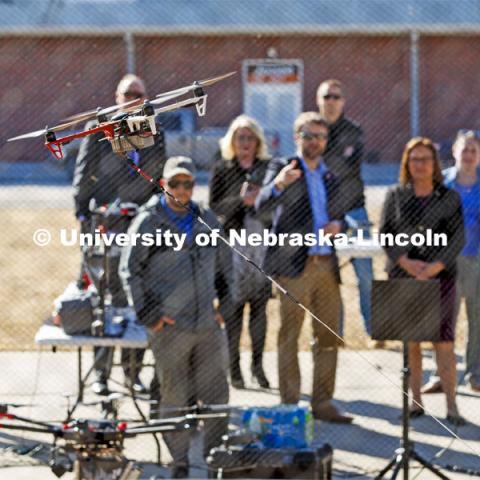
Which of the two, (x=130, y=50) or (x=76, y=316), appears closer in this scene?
(x=76, y=316)

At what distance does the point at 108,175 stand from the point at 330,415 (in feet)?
6.14

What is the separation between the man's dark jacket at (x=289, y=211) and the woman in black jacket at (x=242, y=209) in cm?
41

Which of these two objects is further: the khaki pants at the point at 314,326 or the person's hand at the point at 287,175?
the khaki pants at the point at 314,326

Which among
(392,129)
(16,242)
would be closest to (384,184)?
(392,129)

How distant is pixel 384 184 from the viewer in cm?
1475

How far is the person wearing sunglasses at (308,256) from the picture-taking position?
6902 millimetres

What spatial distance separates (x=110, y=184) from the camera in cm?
741

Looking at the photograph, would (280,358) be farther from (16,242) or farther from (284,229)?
(16,242)

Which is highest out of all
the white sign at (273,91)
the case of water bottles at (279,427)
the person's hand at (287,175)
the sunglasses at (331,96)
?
the white sign at (273,91)

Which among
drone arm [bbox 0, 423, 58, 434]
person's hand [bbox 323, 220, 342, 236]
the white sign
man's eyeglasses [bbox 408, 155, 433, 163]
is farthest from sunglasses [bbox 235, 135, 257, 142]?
the white sign

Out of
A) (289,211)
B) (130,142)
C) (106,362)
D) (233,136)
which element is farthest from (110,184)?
(130,142)

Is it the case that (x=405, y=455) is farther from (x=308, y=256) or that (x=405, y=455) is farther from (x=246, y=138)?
(x=246, y=138)

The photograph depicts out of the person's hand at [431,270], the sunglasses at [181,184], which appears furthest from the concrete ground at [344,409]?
the sunglasses at [181,184]

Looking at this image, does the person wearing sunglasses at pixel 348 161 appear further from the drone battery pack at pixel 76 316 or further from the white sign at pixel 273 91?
the white sign at pixel 273 91
